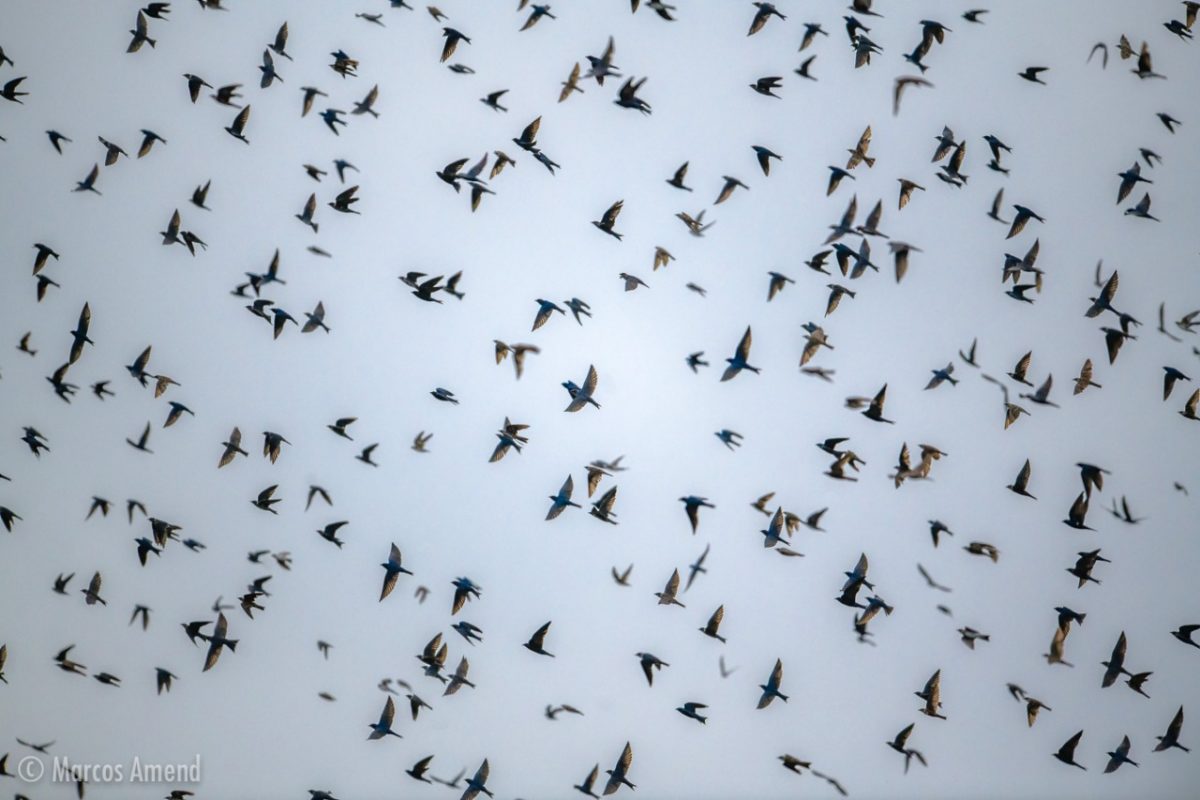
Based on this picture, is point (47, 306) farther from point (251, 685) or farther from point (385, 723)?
point (385, 723)

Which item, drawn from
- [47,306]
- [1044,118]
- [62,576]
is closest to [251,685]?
[62,576]

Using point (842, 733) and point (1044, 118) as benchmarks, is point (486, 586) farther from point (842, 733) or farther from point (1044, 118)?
point (1044, 118)

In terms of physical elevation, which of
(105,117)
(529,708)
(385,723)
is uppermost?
(105,117)

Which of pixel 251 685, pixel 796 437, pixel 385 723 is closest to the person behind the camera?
pixel 385 723

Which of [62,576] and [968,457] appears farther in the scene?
[968,457]

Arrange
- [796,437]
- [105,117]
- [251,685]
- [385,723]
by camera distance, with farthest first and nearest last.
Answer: [796,437] → [251,685] → [105,117] → [385,723]

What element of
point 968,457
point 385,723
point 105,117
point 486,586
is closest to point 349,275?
point 105,117

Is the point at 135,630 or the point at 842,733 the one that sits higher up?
the point at 842,733
